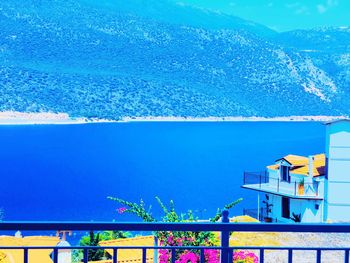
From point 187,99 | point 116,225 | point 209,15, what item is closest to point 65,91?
point 187,99

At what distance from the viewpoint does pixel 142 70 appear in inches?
3206

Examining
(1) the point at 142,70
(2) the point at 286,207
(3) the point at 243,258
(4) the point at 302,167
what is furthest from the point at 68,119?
(3) the point at 243,258

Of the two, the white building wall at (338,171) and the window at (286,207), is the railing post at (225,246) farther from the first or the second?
the window at (286,207)

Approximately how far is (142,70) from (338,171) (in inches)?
2683

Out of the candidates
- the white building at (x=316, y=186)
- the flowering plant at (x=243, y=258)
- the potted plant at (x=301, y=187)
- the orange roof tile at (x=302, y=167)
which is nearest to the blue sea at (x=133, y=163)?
the white building at (x=316, y=186)

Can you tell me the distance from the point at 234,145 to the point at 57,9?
36652mm

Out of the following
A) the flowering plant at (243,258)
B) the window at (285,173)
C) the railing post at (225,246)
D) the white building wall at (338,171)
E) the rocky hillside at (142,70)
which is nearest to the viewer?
the railing post at (225,246)

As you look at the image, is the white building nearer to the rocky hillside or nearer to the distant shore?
the distant shore

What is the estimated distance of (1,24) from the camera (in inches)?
3073

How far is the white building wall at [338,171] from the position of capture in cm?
1434

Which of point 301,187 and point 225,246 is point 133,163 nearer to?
point 301,187

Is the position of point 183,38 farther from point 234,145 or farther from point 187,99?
point 234,145

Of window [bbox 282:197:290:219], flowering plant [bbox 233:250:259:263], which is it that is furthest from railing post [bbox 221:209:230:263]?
window [bbox 282:197:290:219]

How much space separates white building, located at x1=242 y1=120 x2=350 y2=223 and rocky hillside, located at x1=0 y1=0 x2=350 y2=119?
53.1m
